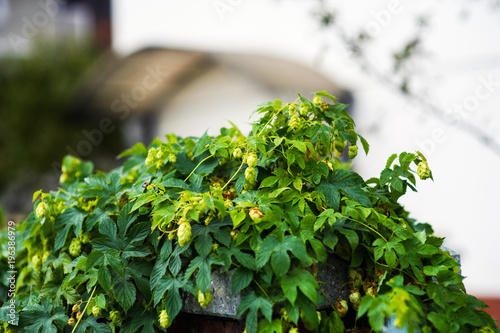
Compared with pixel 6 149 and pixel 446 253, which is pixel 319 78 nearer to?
pixel 446 253

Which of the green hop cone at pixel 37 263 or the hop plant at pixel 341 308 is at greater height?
the hop plant at pixel 341 308

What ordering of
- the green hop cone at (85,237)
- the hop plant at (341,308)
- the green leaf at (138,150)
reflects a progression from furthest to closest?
the green leaf at (138,150)
the green hop cone at (85,237)
the hop plant at (341,308)

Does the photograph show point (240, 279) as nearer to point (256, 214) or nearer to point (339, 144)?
point (256, 214)

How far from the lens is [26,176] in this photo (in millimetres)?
8953

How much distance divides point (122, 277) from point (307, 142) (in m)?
0.69

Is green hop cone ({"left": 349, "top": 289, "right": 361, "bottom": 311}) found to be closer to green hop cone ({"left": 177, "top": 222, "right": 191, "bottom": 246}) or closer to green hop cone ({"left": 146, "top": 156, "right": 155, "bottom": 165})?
green hop cone ({"left": 177, "top": 222, "right": 191, "bottom": 246})

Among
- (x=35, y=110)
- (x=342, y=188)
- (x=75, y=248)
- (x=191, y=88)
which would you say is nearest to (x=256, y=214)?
(x=342, y=188)

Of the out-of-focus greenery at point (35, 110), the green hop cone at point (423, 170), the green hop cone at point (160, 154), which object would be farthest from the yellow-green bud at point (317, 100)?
the out-of-focus greenery at point (35, 110)

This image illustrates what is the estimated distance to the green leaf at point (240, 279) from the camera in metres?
1.24

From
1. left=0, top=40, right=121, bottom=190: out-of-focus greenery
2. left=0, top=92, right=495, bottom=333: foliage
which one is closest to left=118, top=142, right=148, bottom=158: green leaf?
left=0, top=92, right=495, bottom=333: foliage

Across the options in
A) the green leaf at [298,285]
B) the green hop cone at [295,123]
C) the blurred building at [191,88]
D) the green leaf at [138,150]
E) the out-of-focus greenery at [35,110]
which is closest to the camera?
the green leaf at [298,285]

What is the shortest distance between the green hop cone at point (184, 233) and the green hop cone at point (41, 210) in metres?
0.58

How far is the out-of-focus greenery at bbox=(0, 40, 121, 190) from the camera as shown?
935 centimetres

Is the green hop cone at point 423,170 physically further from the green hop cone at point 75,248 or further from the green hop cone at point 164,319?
the green hop cone at point 75,248
